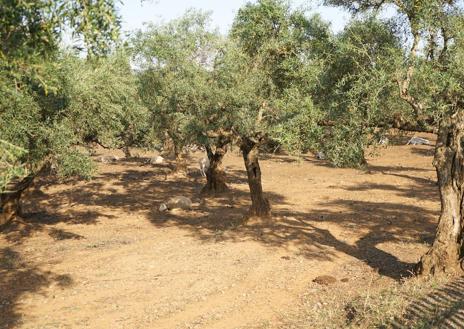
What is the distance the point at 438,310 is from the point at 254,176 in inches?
458

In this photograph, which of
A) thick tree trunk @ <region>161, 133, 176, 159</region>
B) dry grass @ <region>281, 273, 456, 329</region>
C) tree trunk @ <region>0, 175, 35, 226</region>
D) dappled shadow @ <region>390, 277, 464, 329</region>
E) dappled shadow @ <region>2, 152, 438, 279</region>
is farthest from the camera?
thick tree trunk @ <region>161, 133, 176, 159</region>

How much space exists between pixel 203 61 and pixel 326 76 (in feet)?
21.5

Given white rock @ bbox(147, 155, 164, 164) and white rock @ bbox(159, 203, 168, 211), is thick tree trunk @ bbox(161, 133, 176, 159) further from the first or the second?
white rock @ bbox(159, 203, 168, 211)

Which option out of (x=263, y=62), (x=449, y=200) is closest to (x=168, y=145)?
(x=263, y=62)

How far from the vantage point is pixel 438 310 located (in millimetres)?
10484

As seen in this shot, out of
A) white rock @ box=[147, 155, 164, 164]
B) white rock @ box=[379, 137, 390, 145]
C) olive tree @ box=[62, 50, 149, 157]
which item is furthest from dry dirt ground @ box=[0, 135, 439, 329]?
white rock @ box=[147, 155, 164, 164]

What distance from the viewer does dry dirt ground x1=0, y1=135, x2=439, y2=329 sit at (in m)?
12.9

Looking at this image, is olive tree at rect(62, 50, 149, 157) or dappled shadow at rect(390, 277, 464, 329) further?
olive tree at rect(62, 50, 149, 157)

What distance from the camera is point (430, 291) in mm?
11969

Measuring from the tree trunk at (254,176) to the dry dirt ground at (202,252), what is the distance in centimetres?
69

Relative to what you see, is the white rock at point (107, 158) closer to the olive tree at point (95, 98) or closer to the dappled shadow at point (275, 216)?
the dappled shadow at point (275, 216)

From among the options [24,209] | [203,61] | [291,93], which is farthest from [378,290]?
[24,209]

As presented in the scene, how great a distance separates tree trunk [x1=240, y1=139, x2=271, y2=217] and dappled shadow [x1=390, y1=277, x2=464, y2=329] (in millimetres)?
10448

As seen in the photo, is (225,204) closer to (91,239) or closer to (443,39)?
(91,239)
